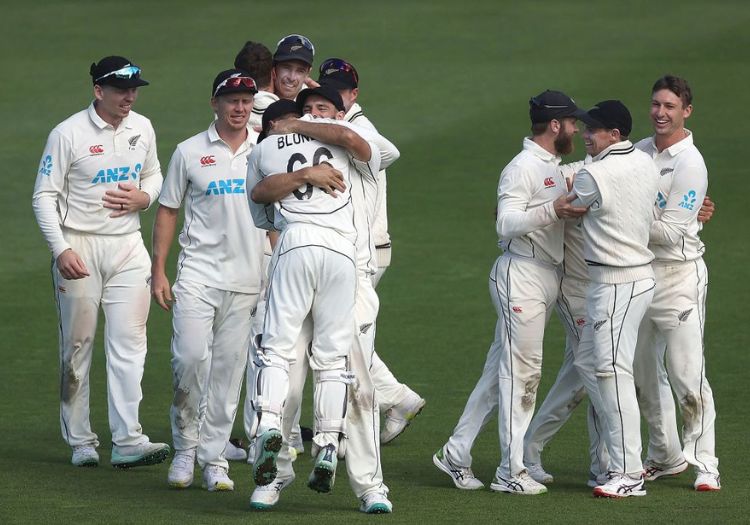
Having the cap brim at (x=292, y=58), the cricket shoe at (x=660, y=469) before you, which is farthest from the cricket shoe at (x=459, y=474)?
the cap brim at (x=292, y=58)

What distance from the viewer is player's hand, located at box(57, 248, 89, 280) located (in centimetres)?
831

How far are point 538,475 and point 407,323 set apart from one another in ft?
16.1

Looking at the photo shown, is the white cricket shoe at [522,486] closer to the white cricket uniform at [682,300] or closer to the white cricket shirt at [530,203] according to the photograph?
the white cricket uniform at [682,300]

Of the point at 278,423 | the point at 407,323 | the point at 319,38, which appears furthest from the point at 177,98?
the point at 278,423

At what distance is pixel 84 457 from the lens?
8.56 m

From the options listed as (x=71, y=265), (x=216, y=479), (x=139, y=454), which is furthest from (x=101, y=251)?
(x=216, y=479)

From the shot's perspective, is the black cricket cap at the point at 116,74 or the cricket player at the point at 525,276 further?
the black cricket cap at the point at 116,74

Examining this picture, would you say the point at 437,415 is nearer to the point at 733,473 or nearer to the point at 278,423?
the point at 733,473

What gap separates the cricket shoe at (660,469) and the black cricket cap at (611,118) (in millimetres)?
1993

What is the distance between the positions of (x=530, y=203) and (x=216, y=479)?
92.2 inches

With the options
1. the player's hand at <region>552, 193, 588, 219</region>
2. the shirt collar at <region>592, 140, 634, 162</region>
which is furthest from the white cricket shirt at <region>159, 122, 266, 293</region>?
the shirt collar at <region>592, 140, 634, 162</region>

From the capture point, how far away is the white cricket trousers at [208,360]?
7.98 m

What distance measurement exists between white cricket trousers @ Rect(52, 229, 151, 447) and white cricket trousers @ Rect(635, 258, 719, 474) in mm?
3068

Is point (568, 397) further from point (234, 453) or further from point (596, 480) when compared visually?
point (234, 453)
